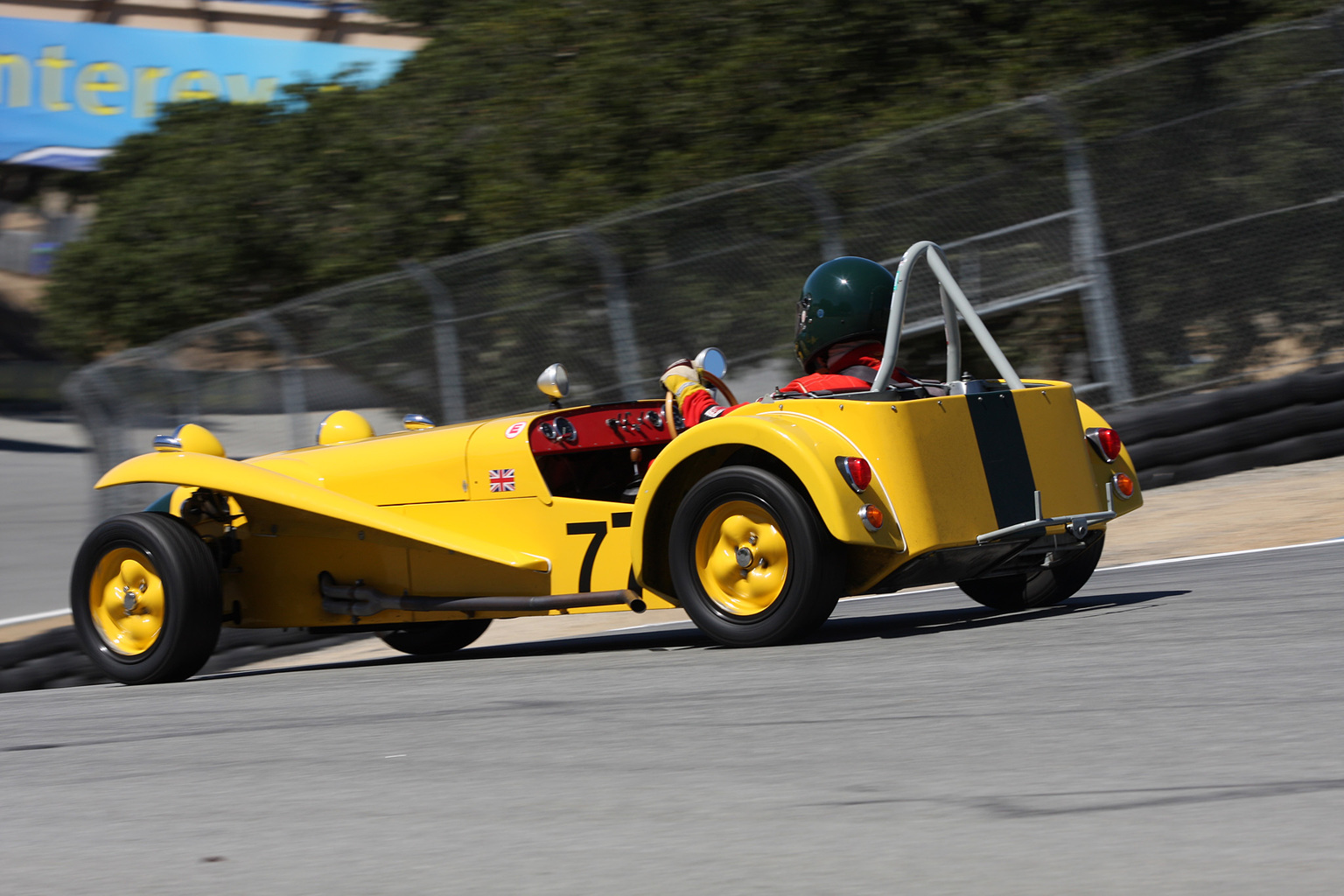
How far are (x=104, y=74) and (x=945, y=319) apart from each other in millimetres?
31935

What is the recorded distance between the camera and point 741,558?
5.48 m

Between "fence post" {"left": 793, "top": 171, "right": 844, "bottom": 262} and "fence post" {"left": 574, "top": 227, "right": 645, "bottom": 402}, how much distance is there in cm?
146

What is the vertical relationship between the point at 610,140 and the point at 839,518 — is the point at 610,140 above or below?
above

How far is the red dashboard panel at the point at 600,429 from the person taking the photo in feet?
20.7

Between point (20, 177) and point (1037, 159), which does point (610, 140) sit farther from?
point (20, 177)

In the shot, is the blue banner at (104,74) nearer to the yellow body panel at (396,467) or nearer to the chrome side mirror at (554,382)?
the yellow body panel at (396,467)

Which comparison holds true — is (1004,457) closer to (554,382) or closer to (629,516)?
(629,516)

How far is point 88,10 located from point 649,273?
2782 cm

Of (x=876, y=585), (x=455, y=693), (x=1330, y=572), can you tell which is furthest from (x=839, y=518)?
(x=1330, y=572)

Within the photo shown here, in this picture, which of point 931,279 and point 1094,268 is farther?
point 931,279

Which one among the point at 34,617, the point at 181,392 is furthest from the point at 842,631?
the point at 181,392

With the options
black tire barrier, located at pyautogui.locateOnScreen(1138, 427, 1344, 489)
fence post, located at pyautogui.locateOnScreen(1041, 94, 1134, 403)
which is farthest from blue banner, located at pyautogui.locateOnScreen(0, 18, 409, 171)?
black tire barrier, located at pyautogui.locateOnScreen(1138, 427, 1344, 489)

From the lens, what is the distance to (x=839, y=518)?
5195 millimetres

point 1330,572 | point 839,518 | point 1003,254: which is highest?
point 1003,254
